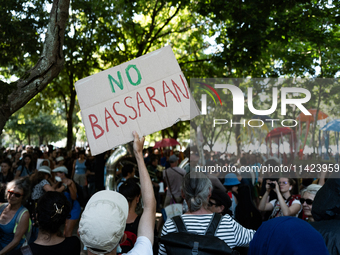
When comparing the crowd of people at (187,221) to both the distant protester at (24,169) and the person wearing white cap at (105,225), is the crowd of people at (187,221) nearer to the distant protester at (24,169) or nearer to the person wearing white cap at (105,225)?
the person wearing white cap at (105,225)

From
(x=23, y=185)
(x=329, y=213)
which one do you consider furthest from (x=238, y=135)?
(x=23, y=185)

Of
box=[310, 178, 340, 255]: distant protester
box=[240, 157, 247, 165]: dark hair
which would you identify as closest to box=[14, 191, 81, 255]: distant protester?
box=[310, 178, 340, 255]: distant protester

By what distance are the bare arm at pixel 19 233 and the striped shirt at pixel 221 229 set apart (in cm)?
190

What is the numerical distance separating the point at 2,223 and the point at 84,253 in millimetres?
3443

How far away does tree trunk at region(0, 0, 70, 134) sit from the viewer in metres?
A: 3.00

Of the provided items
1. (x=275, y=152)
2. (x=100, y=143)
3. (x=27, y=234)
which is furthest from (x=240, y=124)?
(x=27, y=234)

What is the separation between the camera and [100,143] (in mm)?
2652

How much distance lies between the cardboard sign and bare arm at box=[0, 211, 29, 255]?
1.62 m

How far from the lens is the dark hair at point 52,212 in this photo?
8.16ft

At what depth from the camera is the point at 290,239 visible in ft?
4.89

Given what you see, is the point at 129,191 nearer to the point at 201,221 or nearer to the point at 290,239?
the point at 201,221

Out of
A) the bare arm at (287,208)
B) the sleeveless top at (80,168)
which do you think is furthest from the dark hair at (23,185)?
the sleeveless top at (80,168)

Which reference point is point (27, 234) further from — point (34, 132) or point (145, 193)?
point (34, 132)

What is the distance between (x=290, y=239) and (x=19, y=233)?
3.01 metres
